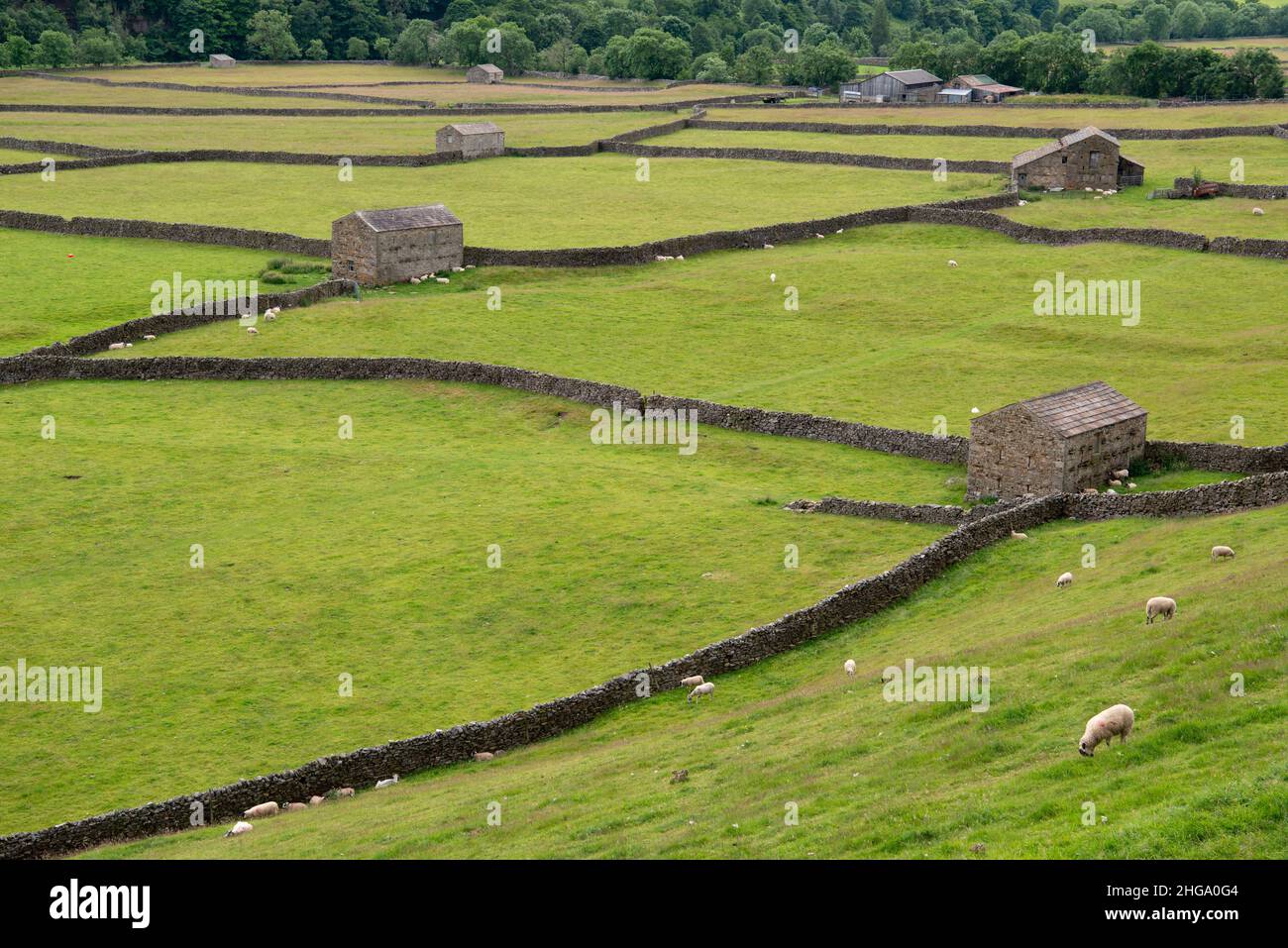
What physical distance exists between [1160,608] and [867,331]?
112 feet

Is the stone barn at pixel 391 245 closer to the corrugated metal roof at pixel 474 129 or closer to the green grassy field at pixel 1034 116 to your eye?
the corrugated metal roof at pixel 474 129

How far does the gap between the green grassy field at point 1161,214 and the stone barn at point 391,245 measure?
27976mm

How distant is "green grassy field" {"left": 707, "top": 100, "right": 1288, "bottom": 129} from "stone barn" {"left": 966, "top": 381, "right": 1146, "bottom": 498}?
70.3 m

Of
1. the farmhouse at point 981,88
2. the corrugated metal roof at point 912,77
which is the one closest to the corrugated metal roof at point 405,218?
the farmhouse at point 981,88

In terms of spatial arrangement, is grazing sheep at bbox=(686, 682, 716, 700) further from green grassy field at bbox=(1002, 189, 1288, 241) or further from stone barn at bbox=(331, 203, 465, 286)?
green grassy field at bbox=(1002, 189, 1288, 241)

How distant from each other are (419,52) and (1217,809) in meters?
173

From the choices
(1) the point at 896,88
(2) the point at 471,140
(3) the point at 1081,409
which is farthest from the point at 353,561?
(1) the point at 896,88

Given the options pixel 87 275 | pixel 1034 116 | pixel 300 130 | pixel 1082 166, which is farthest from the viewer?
pixel 300 130

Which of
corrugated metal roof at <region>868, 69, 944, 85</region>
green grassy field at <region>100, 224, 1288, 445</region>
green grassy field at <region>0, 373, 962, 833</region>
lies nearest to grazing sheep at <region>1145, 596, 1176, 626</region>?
green grassy field at <region>0, 373, 962, 833</region>

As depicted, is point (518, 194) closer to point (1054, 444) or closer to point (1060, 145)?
point (1060, 145)

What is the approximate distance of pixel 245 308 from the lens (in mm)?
62594

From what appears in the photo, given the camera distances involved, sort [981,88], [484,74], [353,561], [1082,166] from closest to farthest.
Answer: [353,561] < [1082,166] < [981,88] < [484,74]

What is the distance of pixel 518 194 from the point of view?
88.8m

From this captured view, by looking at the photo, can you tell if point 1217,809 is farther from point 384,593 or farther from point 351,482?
point 351,482
